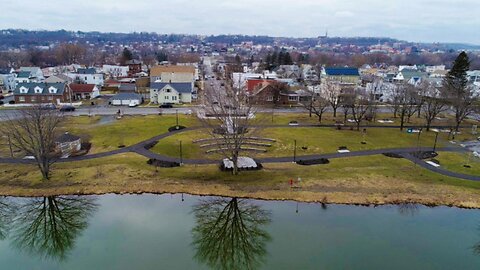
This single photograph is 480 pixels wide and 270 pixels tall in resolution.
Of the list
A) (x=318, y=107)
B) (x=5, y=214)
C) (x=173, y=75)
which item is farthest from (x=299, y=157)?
(x=173, y=75)

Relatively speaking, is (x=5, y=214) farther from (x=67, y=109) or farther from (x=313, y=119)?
(x=313, y=119)

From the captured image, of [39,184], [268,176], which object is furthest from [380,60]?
[39,184]

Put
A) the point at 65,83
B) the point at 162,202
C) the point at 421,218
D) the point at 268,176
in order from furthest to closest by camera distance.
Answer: the point at 65,83 → the point at 268,176 → the point at 162,202 → the point at 421,218

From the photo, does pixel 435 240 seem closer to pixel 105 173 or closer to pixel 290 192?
pixel 290 192

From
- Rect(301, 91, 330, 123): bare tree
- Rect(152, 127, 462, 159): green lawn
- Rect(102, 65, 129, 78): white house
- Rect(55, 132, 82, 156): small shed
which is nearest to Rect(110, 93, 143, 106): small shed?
Rect(152, 127, 462, 159): green lawn

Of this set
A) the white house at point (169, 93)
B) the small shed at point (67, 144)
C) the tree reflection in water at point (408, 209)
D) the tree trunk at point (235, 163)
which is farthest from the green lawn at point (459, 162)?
the white house at point (169, 93)

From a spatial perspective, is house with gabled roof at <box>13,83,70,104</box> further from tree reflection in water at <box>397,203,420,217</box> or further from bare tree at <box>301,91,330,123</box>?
tree reflection in water at <box>397,203,420,217</box>
